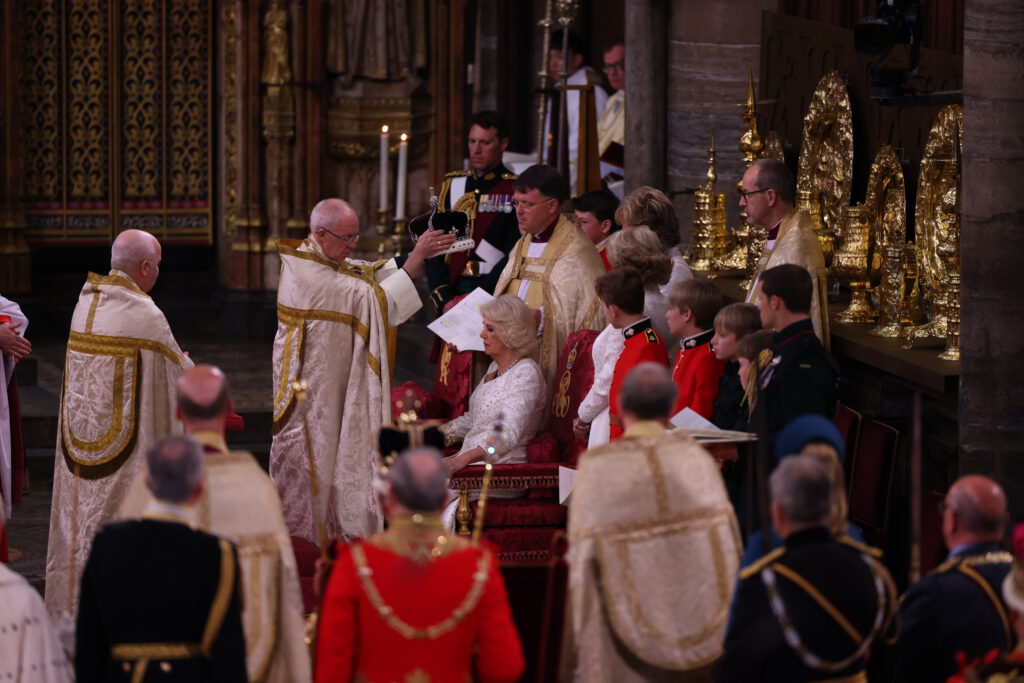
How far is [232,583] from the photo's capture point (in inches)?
157

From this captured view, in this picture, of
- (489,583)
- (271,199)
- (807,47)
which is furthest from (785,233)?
(271,199)

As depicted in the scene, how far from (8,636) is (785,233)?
3.67m

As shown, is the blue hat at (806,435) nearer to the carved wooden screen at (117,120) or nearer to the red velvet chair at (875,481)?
the red velvet chair at (875,481)

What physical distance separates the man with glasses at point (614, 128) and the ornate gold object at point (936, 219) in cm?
470

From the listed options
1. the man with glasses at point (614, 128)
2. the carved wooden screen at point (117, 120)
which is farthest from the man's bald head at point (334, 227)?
the carved wooden screen at point (117, 120)

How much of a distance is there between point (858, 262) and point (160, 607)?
3965 millimetres

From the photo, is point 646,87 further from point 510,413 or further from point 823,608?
point 823,608

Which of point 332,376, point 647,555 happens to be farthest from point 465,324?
point 647,555

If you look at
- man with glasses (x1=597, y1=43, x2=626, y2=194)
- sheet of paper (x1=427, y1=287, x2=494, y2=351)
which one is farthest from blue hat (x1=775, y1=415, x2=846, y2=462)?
man with glasses (x1=597, y1=43, x2=626, y2=194)

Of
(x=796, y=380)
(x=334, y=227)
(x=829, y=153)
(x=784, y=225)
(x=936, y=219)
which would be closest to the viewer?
(x=796, y=380)

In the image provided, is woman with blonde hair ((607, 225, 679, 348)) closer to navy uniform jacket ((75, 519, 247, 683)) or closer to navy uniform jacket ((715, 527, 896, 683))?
navy uniform jacket ((715, 527, 896, 683))

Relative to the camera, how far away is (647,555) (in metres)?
4.62

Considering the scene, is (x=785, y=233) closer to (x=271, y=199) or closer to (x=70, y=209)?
(x=271, y=199)

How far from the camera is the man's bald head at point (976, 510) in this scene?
4215mm
